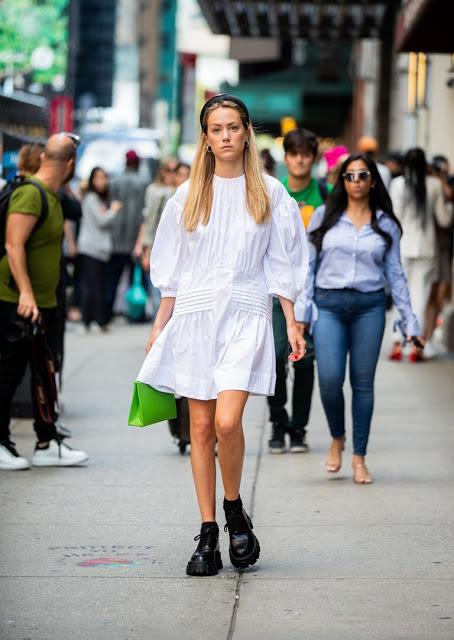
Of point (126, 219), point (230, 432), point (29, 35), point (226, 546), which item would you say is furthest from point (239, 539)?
point (29, 35)

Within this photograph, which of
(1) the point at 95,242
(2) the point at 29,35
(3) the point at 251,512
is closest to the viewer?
(3) the point at 251,512

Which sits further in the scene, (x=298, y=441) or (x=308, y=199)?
(x=298, y=441)

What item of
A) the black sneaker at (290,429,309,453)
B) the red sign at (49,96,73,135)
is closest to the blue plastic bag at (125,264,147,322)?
the black sneaker at (290,429,309,453)

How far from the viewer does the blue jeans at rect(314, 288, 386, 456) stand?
844cm

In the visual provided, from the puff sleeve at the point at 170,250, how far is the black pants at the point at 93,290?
11597mm

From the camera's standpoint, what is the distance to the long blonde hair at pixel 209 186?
20.6 ft

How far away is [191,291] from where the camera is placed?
6.34 meters

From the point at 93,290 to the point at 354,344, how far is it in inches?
383

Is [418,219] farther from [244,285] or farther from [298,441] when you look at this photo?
[244,285]

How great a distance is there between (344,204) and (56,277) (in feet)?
5.83

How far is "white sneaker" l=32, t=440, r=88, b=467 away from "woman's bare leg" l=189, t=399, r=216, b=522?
9.20 ft

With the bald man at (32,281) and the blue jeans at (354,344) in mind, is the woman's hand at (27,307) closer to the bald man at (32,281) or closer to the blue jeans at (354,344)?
the bald man at (32,281)

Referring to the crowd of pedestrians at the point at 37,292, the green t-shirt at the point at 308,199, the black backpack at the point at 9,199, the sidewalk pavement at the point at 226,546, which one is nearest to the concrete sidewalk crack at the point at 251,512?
the sidewalk pavement at the point at 226,546

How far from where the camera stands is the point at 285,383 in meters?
9.46
